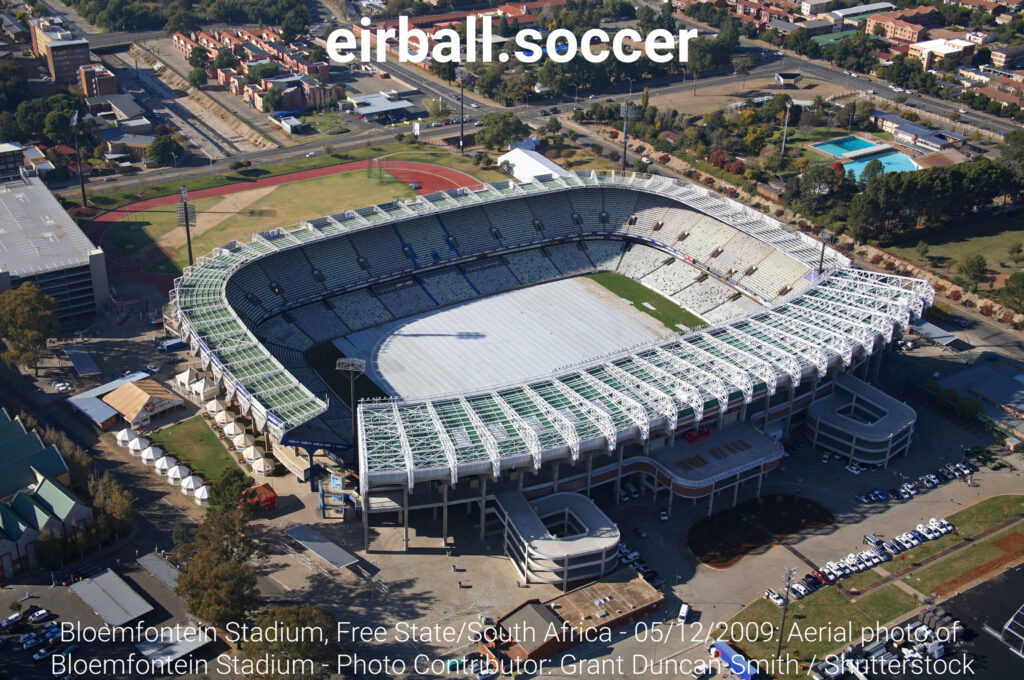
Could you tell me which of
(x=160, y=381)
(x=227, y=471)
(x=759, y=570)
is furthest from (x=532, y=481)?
(x=160, y=381)

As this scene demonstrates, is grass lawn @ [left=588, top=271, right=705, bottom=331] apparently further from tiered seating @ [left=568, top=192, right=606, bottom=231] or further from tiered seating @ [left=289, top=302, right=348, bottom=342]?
tiered seating @ [left=289, top=302, right=348, bottom=342]

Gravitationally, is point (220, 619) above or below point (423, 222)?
below

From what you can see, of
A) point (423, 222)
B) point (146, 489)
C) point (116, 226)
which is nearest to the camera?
point (146, 489)

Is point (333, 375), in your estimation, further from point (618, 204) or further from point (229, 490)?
point (618, 204)

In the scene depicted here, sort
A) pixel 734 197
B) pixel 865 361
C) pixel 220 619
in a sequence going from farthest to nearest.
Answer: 1. pixel 734 197
2. pixel 865 361
3. pixel 220 619

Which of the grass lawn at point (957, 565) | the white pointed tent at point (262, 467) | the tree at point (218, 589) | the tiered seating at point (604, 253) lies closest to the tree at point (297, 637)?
the tree at point (218, 589)

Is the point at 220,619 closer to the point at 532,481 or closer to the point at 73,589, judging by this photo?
the point at 73,589

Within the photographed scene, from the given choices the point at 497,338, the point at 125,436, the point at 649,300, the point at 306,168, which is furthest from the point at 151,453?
the point at 306,168
